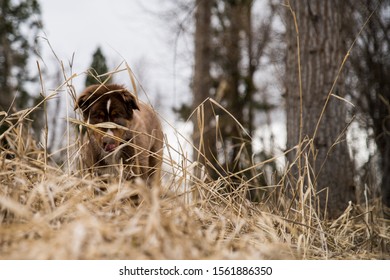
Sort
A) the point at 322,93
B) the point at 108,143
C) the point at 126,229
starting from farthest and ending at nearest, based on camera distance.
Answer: the point at 322,93 < the point at 108,143 < the point at 126,229

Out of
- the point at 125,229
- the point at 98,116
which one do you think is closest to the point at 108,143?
the point at 98,116

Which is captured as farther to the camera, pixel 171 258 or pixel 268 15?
pixel 268 15

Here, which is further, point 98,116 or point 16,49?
point 16,49

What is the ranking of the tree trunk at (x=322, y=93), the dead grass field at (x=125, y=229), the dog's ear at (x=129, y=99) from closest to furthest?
the dead grass field at (x=125, y=229)
the dog's ear at (x=129, y=99)
the tree trunk at (x=322, y=93)

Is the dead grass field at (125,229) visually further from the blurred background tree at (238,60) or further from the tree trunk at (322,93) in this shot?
the blurred background tree at (238,60)

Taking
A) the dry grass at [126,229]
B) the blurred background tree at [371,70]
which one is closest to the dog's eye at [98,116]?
the dry grass at [126,229]

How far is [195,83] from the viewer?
1184 cm

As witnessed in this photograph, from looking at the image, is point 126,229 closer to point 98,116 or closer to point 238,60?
point 98,116

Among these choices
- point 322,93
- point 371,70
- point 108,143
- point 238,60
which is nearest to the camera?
point 108,143

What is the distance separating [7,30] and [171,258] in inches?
738

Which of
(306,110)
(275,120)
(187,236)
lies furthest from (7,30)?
(187,236)

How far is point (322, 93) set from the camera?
445 cm

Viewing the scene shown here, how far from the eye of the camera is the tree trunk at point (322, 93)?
441 cm
